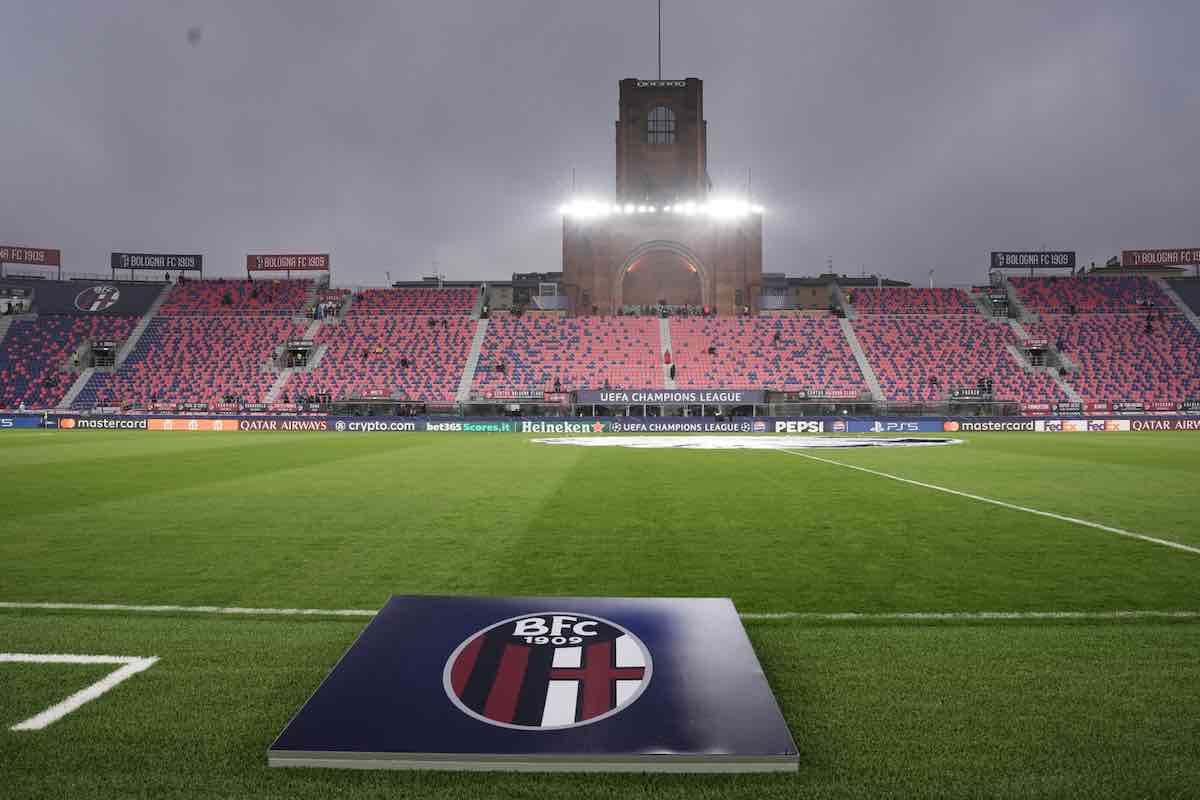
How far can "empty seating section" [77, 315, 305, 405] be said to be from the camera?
49.5 meters

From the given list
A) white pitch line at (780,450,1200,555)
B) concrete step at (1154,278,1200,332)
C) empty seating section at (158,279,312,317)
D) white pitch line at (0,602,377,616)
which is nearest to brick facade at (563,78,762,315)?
empty seating section at (158,279,312,317)

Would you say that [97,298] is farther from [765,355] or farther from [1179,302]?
[1179,302]

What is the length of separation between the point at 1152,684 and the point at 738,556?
3845mm

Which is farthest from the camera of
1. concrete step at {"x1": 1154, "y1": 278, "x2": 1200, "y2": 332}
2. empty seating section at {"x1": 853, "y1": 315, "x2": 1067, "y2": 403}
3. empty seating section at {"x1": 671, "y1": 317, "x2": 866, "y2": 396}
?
concrete step at {"x1": 1154, "y1": 278, "x2": 1200, "y2": 332}

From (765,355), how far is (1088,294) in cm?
3159

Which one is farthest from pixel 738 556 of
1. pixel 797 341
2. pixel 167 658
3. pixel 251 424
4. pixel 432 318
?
pixel 432 318

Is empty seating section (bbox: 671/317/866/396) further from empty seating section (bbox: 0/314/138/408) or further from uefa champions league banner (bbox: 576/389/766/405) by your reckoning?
empty seating section (bbox: 0/314/138/408)

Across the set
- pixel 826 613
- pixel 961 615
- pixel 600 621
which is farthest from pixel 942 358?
pixel 600 621

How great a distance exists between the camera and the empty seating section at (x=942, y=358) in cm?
4681

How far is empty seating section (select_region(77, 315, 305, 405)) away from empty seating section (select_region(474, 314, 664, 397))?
1721 centimetres

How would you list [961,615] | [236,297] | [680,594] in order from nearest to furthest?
[961,615] → [680,594] → [236,297]

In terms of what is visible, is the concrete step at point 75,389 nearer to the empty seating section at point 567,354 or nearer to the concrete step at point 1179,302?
the empty seating section at point 567,354

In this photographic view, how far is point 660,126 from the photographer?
217ft

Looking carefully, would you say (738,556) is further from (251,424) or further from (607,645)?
(251,424)
